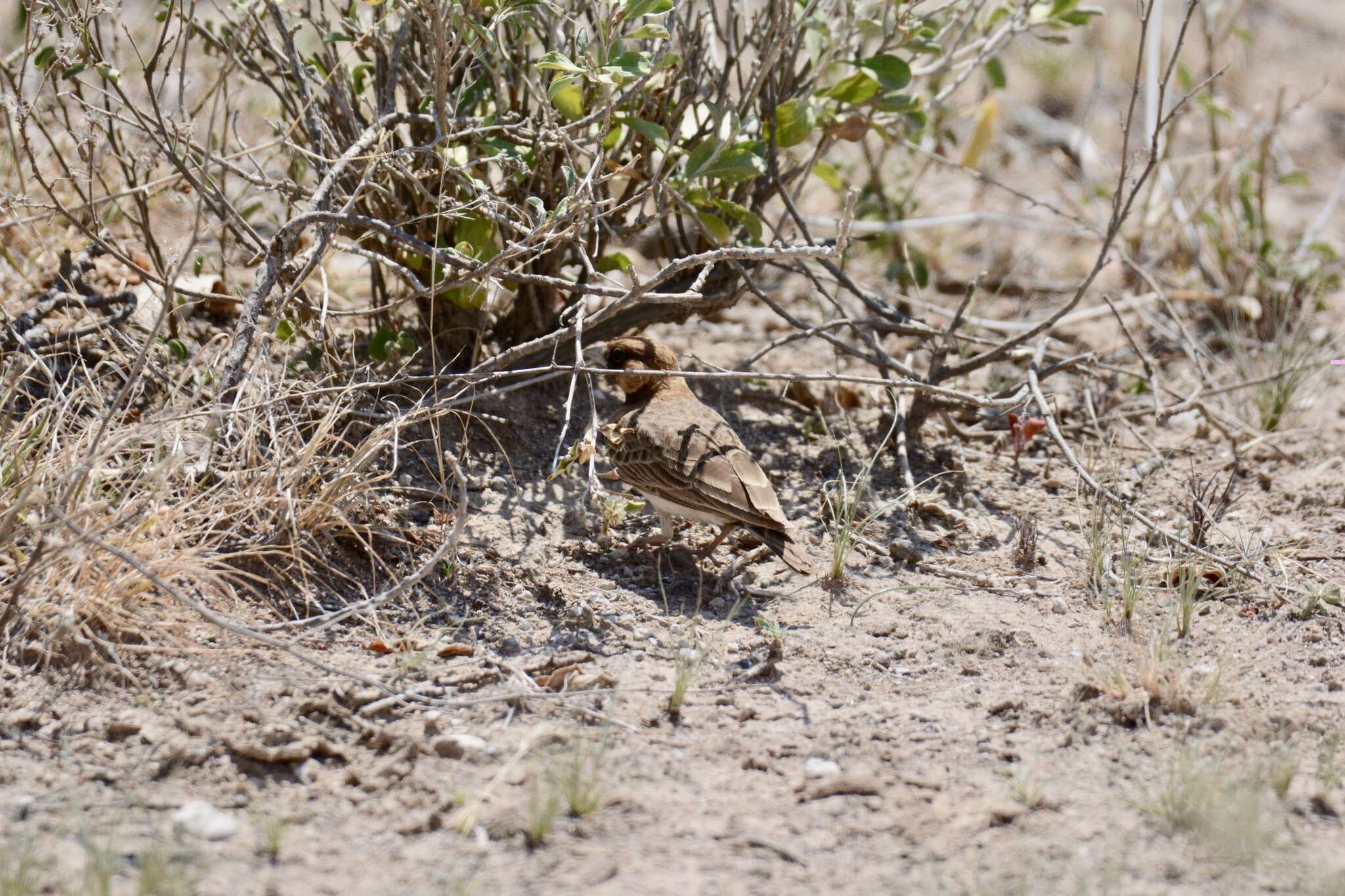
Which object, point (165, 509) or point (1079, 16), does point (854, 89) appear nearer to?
point (1079, 16)

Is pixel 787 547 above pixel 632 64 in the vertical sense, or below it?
below

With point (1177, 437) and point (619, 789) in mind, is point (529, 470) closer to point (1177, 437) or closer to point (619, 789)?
point (619, 789)

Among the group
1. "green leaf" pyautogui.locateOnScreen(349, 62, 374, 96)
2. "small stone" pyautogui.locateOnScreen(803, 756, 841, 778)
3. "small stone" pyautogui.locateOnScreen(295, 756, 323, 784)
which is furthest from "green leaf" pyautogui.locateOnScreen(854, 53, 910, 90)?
"small stone" pyautogui.locateOnScreen(295, 756, 323, 784)

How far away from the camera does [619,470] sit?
15.1 feet

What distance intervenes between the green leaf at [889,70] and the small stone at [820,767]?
8.35ft

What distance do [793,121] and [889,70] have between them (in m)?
0.39

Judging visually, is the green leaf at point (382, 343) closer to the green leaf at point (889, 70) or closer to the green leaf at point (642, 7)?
the green leaf at point (642, 7)

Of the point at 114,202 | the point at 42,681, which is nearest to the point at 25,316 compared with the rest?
the point at 114,202

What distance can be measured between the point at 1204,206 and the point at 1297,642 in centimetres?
354

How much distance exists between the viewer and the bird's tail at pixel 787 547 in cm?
410

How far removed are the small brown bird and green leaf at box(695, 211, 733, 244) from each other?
48cm

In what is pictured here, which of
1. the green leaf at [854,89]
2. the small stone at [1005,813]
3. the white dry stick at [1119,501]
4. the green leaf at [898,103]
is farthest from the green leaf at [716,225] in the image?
the small stone at [1005,813]

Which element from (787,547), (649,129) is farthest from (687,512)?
(649,129)

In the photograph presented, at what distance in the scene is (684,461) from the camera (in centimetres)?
435
